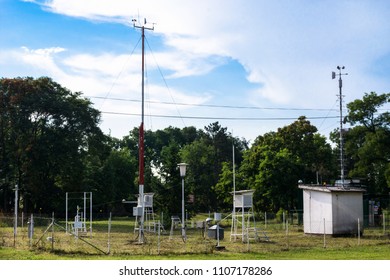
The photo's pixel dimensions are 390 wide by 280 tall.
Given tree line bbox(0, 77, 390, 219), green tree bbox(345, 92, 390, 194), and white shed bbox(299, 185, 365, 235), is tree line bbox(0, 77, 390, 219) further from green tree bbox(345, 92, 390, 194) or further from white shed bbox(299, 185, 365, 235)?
white shed bbox(299, 185, 365, 235)

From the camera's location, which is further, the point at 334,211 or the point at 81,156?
the point at 81,156

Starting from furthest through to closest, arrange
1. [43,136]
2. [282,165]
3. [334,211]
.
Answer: [282,165]
[43,136]
[334,211]

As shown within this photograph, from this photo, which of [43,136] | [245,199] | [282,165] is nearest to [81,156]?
[43,136]

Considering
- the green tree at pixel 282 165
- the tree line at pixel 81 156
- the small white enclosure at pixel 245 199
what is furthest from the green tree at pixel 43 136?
the small white enclosure at pixel 245 199

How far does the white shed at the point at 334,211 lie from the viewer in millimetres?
30656

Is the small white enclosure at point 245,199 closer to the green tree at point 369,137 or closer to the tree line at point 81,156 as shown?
the tree line at point 81,156

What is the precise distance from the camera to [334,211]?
30.7m

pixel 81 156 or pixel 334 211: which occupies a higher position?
pixel 81 156

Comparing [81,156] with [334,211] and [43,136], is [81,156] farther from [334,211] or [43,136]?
[334,211]

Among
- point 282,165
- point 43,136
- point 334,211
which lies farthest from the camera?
point 282,165

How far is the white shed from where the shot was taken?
30.7m

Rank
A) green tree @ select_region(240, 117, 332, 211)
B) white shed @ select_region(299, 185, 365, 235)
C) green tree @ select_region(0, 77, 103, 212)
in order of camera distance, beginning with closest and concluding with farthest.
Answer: white shed @ select_region(299, 185, 365, 235) → green tree @ select_region(0, 77, 103, 212) → green tree @ select_region(240, 117, 332, 211)

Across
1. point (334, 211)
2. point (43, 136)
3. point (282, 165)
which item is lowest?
Result: point (334, 211)

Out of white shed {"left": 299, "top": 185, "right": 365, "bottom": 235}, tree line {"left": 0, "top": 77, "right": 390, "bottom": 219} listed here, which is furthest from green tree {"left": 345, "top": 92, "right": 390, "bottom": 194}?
white shed {"left": 299, "top": 185, "right": 365, "bottom": 235}
